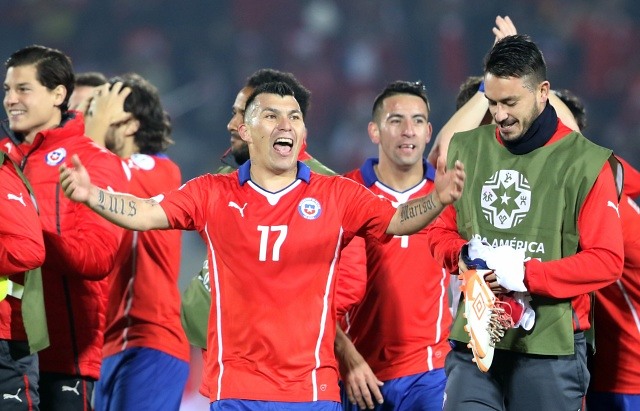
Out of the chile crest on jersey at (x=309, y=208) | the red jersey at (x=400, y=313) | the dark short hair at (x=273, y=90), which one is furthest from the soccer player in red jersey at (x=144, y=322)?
the chile crest on jersey at (x=309, y=208)

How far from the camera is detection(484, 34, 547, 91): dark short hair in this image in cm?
391

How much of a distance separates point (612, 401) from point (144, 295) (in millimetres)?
2361

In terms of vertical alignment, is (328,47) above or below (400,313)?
above

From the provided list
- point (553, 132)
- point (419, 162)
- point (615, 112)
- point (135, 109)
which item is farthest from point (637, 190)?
point (615, 112)

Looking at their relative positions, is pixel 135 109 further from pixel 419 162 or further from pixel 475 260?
pixel 475 260

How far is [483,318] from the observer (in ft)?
12.2

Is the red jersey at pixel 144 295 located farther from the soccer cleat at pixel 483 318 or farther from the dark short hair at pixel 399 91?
the soccer cleat at pixel 483 318

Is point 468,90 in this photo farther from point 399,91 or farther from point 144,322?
point 144,322

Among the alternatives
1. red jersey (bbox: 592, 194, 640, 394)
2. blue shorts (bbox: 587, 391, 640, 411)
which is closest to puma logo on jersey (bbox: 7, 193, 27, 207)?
red jersey (bbox: 592, 194, 640, 394)

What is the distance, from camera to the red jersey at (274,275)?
3838mm

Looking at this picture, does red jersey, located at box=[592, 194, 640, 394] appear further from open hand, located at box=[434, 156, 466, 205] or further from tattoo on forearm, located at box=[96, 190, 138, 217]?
tattoo on forearm, located at box=[96, 190, 138, 217]

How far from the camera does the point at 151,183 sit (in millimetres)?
5660

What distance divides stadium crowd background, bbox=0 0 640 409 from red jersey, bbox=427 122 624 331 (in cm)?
739

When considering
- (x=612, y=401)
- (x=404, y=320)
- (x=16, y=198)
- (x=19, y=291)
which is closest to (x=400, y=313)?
(x=404, y=320)
